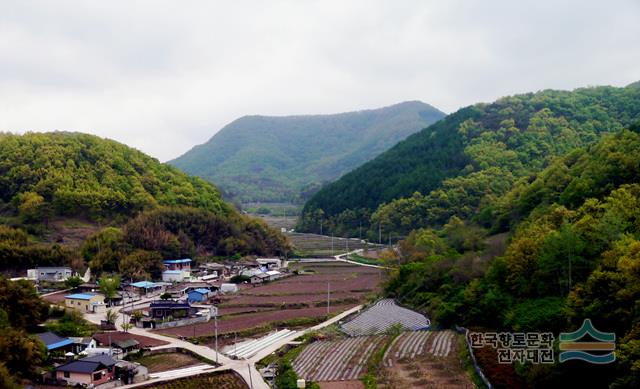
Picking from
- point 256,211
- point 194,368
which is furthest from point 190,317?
point 256,211

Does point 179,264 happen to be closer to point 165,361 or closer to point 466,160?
point 165,361

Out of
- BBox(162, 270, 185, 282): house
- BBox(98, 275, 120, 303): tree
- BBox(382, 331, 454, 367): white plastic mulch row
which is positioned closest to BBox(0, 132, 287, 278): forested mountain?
BBox(162, 270, 185, 282): house

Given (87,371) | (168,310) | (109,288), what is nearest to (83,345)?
(87,371)

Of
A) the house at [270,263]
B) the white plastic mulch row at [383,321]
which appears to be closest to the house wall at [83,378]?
the white plastic mulch row at [383,321]

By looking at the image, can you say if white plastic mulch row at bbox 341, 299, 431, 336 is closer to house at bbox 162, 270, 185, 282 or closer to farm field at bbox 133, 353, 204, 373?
farm field at bbox 133, 353, 204, 373

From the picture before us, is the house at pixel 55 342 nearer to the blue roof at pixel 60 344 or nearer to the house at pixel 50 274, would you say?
the blue roof at pixel 60 344

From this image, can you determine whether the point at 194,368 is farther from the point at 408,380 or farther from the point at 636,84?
the point at 636,84
